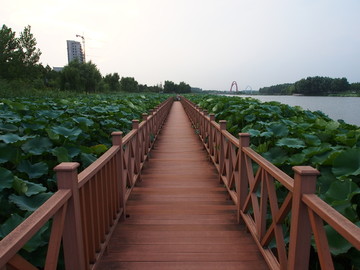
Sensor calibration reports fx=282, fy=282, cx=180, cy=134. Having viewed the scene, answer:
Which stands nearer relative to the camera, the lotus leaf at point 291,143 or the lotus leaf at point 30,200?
the lotus leaf at point 30,200

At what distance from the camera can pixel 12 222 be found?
160 centimetres

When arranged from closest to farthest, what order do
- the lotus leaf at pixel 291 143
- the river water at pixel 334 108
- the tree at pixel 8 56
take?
the lotus leaf at pixel 291 143, the river water at pixel 334 108, the tree at pixel 8 56

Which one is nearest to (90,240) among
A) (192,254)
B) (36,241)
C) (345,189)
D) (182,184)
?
(36,241)

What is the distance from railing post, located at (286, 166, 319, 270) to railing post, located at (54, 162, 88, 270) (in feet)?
4.06

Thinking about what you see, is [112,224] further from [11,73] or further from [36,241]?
[11,73]

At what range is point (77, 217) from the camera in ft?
5.46

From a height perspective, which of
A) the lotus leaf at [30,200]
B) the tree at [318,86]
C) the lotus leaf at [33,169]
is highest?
the tree at [318,86]

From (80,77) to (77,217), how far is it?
38.9 meters

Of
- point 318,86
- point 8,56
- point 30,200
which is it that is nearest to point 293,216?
point 30,200

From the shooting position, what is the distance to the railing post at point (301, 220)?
Answer: 1.48 metres

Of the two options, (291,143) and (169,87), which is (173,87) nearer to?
(169,87)

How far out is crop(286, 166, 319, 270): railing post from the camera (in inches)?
58.4

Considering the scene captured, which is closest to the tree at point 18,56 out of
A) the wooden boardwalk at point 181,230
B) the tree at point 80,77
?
the tree at point 80,77

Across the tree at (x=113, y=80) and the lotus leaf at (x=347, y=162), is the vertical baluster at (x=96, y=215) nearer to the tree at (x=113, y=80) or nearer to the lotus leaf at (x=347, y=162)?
the lotus leaf at (x=347, y=162)
